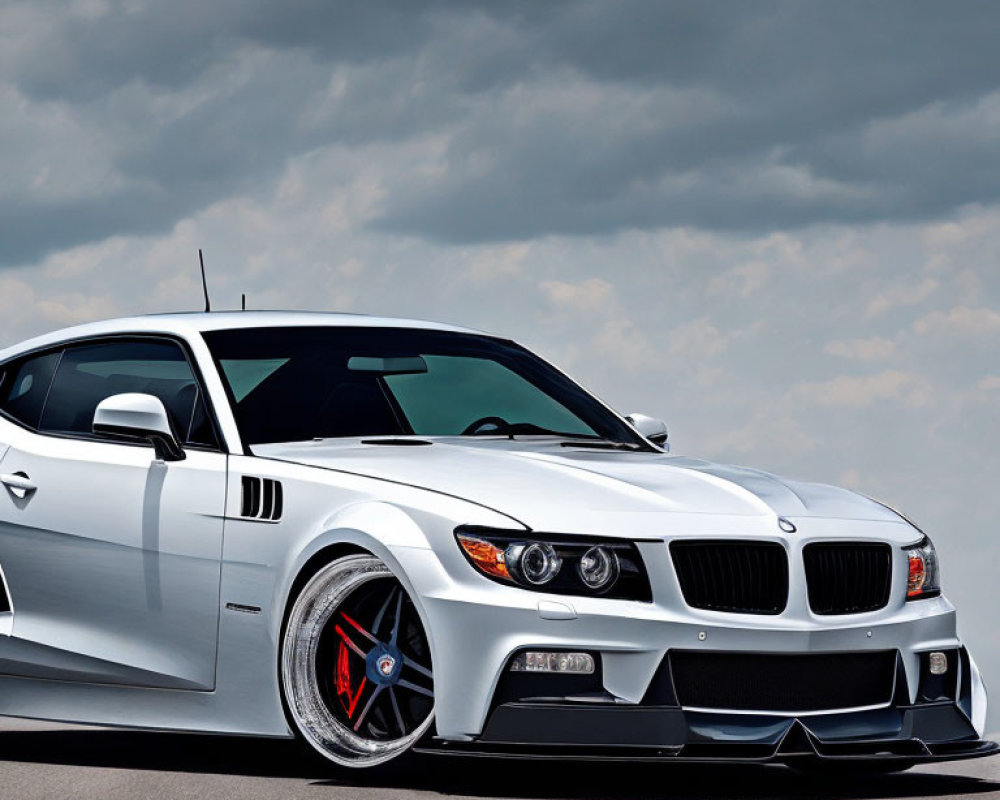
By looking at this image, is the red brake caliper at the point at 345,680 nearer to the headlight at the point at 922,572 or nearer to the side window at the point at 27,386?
the headlight at the point at 922,572

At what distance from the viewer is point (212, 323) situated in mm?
7766

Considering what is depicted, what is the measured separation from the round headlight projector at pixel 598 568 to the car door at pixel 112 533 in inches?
59.8

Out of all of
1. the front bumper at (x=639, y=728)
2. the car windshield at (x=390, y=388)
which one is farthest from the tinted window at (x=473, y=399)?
the front bumper at (x=639, y=728)

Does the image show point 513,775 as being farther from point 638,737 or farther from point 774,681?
point 774,681

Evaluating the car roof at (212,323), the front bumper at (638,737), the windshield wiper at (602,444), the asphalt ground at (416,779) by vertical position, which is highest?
the car roof at (212,323)

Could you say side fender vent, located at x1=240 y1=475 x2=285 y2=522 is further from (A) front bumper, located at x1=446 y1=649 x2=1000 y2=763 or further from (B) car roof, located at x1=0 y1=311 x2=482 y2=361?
(A) front bumper, located at x1=446 y1=649 x2=1000 y2=763

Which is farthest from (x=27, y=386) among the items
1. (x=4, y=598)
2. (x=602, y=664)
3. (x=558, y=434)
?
(x=602, y=664)

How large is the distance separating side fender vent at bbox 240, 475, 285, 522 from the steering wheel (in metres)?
1.13

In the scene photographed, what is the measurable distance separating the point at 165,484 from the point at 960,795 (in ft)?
9.98

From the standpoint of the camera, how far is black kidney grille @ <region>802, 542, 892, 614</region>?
6.25 meters

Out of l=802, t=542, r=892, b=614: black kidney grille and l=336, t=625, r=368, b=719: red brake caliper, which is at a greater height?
l=802, t=542, r=892, b=614: black kidney grille

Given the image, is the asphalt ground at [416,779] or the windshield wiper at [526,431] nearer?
the asphalt ground at [416,779]

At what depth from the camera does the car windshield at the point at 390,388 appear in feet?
24.0

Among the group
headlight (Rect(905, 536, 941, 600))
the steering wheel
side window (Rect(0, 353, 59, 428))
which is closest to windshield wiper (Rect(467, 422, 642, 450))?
the steering wheel
